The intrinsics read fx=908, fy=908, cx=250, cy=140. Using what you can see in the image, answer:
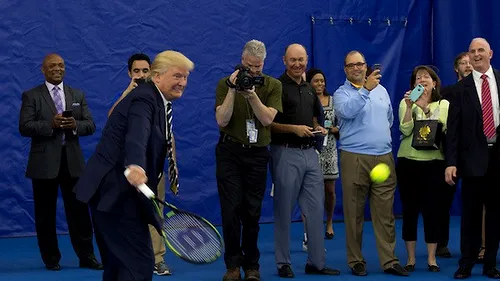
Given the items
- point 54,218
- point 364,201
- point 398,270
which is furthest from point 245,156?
point 54,218

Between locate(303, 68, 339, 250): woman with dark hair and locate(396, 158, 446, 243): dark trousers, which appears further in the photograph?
locate(303, 68, 339, 250): woman with dark hair

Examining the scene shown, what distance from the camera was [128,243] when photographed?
15.9 feet

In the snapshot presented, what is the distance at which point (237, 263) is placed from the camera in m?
7.21

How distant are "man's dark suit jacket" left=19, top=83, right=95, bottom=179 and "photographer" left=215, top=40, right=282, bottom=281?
4.65 ft

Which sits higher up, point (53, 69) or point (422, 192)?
point (53, 69)

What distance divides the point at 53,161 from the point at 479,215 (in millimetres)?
3607

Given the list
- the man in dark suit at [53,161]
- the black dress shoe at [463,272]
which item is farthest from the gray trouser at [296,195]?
the man in dark suit at [53,161]

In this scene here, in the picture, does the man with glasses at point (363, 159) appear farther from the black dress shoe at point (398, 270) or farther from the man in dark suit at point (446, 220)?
the man in dark suit at point (446, 220)

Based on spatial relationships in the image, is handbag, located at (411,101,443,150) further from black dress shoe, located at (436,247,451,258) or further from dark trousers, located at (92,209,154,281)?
dark trousers, located at (92,209,154,281)

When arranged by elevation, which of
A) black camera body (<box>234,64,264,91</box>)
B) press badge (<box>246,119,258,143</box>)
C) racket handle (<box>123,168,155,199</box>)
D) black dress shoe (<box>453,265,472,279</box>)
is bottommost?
black dress shoe (<box>453,265,472,279</box>)

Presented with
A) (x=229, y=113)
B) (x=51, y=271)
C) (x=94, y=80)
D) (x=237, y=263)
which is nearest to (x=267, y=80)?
(x=229, y=113)

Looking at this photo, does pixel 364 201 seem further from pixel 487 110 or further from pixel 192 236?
pixel 192 236

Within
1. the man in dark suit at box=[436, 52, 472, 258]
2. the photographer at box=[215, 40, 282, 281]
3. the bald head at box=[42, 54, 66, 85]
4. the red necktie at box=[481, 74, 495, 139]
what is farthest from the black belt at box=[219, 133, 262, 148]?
the man in dark suit at box=[436, 52, 472, 258]

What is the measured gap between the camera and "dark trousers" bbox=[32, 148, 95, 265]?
7.88m
